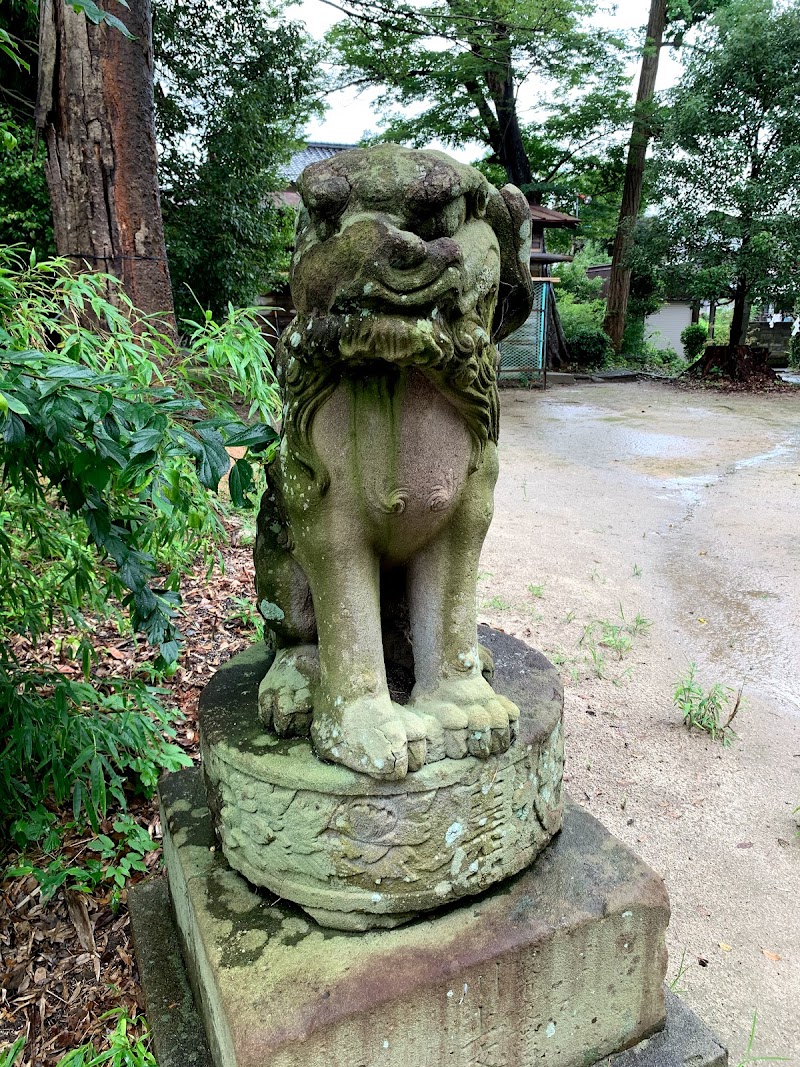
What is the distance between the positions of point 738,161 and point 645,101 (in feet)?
7.81

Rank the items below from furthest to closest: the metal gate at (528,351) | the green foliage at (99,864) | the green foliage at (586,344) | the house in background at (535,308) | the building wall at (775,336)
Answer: the building wall at (775,336)
the green foliage at (586,344)
the metal gate at (528,351)
the house in background at (535,308)
the green foliage at (99,864)

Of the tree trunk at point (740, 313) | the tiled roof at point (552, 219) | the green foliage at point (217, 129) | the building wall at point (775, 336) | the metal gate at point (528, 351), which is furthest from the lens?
the building wall at point (775, 336)

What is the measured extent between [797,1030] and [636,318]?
16.0 metres

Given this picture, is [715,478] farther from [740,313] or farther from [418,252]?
[740,313]

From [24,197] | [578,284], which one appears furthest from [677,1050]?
[578,284]

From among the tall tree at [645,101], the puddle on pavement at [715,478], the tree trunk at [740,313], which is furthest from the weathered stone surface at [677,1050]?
the tall tree at [645,101]

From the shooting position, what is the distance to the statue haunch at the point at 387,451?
1131 millimetres

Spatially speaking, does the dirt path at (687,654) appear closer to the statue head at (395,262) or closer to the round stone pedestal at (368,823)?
the round stone pedestal at (368,823)

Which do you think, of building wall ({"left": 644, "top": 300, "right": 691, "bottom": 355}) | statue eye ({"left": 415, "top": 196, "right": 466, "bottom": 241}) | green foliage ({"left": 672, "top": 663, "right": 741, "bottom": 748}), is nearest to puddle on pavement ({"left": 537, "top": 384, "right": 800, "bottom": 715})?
green foliage ({"left": 672, "top": 663, "right": 741, "bottom": 748})

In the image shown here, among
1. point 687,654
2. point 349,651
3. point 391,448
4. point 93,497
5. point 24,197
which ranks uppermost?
point 24,197

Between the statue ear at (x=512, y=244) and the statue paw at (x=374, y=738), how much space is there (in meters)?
0.76

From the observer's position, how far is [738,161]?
39.7ft

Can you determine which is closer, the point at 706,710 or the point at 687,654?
the point at 706,710

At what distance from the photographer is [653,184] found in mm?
12797
